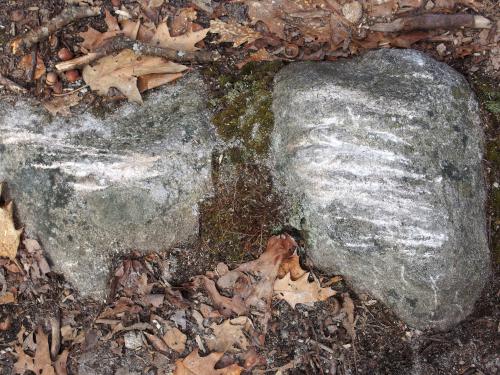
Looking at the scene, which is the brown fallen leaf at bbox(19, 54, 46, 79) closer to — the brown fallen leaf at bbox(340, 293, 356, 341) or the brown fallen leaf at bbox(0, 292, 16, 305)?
the brown fallen leaf at bbox(0, 292, 16, 305)

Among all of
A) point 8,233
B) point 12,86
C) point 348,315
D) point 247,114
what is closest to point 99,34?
point 12,86

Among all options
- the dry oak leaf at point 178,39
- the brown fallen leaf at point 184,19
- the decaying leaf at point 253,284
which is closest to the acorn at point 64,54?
the dry oak leaf at point 178,39

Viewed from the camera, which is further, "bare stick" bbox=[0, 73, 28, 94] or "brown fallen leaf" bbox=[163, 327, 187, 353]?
"bare stick" bbox=[0, 73, 28, 94]

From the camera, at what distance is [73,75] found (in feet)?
11.4

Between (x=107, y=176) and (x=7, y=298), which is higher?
(x=107, y=176)

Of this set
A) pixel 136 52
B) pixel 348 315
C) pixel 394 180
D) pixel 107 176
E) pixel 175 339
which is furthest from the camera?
pixel 136 52

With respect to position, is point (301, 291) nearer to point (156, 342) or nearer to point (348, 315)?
point (348, 315)

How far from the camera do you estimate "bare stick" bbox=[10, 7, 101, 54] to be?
353 centimetres

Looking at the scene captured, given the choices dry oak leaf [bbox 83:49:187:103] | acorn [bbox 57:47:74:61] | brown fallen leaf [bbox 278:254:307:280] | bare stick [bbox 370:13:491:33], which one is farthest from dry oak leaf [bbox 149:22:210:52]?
brown fallen leaf [bbox 278:254:307:280]

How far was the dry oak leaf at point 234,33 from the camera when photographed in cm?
354

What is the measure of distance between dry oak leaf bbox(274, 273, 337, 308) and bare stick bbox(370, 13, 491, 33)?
1.87 meters

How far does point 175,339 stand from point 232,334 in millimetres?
392

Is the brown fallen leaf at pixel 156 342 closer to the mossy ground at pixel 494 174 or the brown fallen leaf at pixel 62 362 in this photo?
the brown fallen leaf at pixel 62 362

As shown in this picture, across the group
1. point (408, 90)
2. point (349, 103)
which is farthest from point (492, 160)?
point (349, 103)
